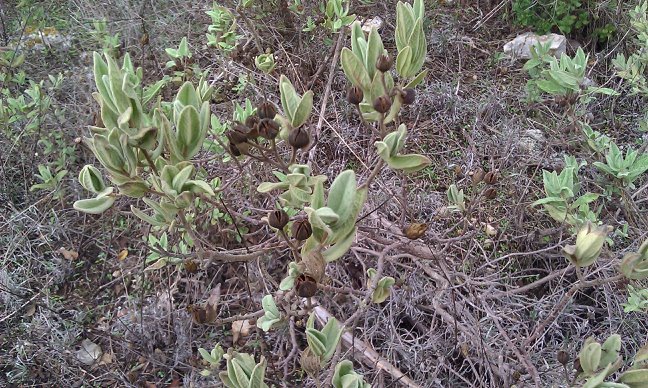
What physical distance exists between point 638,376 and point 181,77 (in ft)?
6.23

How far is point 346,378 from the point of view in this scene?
0.90 meters

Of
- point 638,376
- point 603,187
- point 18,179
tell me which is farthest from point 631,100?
point 18,179

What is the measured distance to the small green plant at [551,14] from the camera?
261 centimetres

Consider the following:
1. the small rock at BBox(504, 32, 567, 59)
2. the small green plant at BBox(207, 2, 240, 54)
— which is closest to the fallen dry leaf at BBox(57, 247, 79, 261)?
the small green plant at BBox(207, 2, 240, 54)

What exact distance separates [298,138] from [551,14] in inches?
84.9

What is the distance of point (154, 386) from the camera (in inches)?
67.1

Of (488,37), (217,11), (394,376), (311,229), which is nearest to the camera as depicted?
(311,229)

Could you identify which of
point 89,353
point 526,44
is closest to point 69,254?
point 89,353

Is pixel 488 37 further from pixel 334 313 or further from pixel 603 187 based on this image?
pixel 334 313

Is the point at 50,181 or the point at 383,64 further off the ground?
the point at 383,64

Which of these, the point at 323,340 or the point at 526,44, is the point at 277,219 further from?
the point at 526,44

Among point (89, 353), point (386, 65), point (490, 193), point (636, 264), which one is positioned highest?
point (386, 65)

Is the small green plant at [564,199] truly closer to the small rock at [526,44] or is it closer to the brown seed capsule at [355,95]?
the brown seed capsule at [355,95]

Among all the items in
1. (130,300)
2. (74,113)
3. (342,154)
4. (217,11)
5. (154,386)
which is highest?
(217,11)
